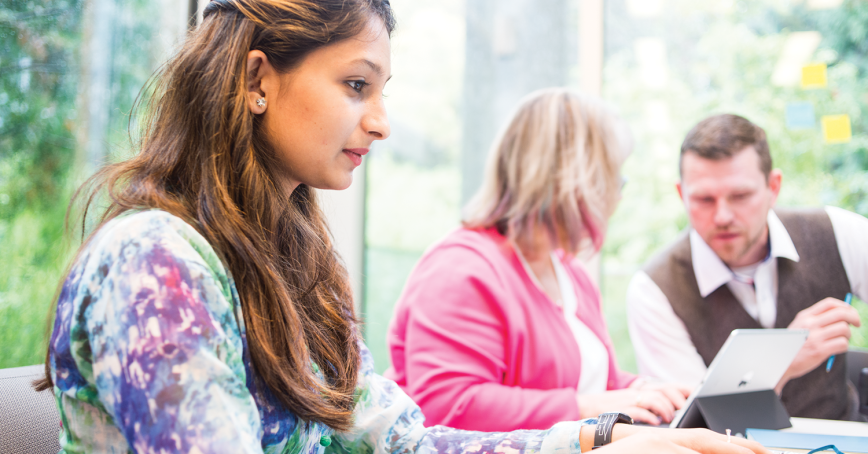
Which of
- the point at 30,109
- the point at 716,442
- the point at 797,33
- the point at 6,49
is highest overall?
the point at 797,33

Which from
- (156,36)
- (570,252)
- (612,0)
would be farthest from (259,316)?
(612,0)

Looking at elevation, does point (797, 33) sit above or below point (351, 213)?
above

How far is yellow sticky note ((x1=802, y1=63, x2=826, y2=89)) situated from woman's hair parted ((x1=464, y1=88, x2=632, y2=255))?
0.79 m

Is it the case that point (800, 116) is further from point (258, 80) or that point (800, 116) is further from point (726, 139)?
point (258, 80)

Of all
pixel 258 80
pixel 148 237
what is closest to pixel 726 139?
pixel 258 80

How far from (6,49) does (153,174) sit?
882 millimetres

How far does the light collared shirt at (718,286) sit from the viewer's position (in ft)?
5.44

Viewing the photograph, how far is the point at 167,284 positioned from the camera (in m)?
0.58

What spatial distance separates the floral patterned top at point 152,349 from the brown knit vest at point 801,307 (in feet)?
4.65

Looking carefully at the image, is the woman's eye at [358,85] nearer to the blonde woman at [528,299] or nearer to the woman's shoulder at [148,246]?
the woman's shoulder at [148,246]

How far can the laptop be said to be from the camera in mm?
1034

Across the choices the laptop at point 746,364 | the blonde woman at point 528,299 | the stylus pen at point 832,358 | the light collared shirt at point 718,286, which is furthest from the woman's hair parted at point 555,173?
the stylus pen at point 832,358

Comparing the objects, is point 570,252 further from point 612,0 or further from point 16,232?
point 16,232

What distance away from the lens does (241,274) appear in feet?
2.29
